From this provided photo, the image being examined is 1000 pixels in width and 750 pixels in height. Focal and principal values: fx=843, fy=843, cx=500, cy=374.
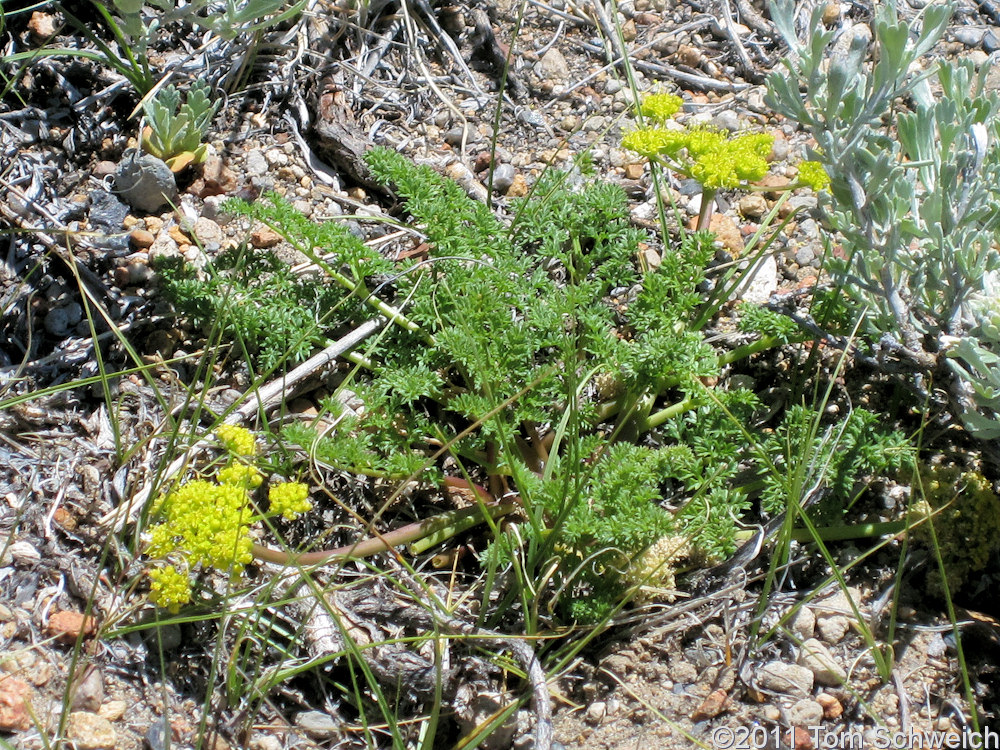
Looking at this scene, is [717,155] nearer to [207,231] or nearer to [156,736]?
[207,231]

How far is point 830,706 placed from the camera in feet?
7.79

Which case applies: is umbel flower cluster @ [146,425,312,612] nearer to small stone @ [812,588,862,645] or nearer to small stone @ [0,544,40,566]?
small stone @ [0,544,40,566]

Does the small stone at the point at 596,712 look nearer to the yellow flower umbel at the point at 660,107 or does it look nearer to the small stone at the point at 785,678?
the small stone at the point at 785,678

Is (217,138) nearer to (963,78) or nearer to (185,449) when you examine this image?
(185,449)

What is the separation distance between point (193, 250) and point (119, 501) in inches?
43.1

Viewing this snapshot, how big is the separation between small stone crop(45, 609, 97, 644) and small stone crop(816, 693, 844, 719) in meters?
2.05

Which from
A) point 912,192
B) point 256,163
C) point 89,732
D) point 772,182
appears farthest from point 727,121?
point 89,732

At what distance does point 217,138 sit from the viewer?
3.61 metres

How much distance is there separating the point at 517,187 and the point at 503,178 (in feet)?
0.23

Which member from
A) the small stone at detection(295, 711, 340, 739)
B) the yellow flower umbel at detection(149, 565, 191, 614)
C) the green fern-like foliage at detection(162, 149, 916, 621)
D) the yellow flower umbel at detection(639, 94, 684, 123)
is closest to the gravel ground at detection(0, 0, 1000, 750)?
the small stone at detection(295, 711, 340, 739)

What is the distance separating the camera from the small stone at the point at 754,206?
358 cm

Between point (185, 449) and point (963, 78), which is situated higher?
point (963, 78)

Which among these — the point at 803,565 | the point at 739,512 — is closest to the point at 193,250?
the point at 739,512

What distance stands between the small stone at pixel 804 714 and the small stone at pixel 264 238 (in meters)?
2.47
